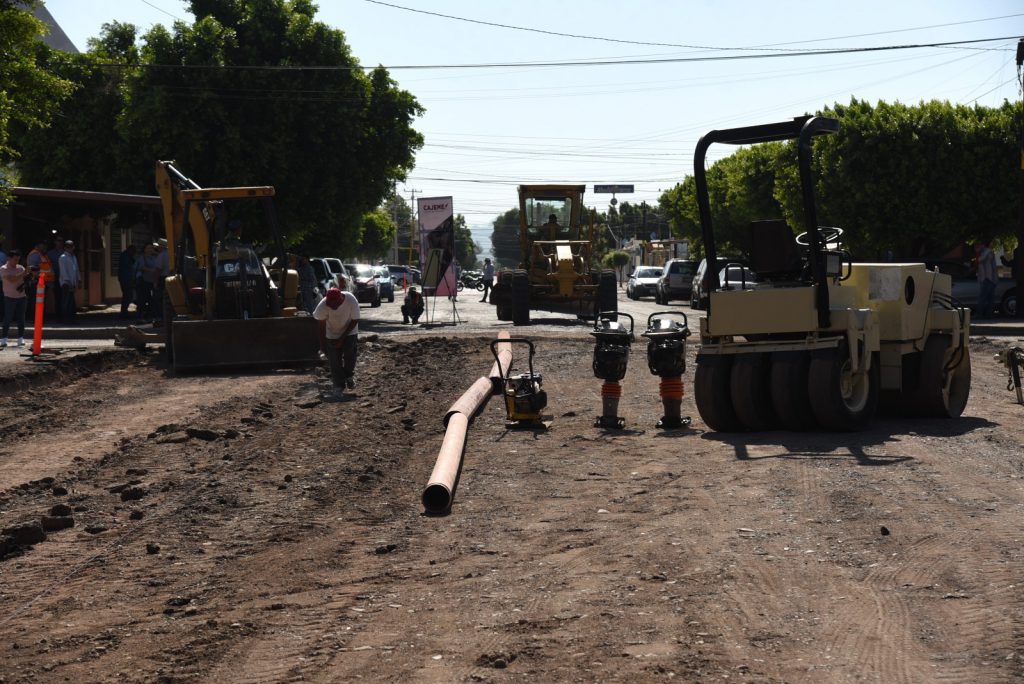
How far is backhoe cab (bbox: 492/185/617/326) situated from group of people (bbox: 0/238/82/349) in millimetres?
10041

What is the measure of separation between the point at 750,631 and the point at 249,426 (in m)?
8.31

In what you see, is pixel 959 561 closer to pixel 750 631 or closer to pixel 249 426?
pixel 750 631

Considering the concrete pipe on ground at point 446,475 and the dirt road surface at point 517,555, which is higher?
the concrete pipe on ground at point 446,475

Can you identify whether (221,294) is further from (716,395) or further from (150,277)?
(150,277)

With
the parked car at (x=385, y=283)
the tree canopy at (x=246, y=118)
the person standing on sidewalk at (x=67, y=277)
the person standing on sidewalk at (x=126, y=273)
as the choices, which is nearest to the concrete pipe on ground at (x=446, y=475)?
the person standing on sidewalk at (x=67, y=277)

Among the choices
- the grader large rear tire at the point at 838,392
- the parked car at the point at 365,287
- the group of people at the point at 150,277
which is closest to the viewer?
the grader large rear tire at the point at 838,392

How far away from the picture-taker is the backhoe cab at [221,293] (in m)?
18.7

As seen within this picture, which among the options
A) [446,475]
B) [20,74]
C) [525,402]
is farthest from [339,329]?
[20,74]

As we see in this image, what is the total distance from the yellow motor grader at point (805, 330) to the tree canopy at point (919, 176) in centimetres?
3005

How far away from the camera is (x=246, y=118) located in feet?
117

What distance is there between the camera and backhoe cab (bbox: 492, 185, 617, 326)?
3009 cm

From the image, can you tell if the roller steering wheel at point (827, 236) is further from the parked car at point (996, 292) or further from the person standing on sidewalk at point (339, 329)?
the parked car at point (996, 292)

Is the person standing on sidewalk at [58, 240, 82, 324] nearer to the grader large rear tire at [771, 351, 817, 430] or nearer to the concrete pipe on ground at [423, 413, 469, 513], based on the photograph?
the concrete pipe on ground at [423, 413, 469, 513]

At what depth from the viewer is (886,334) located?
12.4 m
